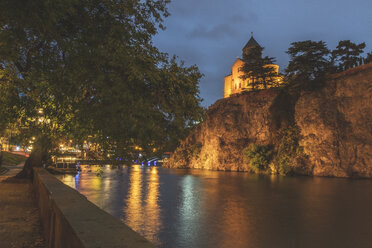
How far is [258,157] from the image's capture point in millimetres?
56125

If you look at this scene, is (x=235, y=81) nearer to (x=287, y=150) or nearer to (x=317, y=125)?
(x=287, y=150)

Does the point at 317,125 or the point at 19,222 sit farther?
the point at 317,125

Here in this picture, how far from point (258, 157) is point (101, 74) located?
53.4 m

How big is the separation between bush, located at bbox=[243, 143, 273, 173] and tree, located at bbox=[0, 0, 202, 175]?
50.7 metres

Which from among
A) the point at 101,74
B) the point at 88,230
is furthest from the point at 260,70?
the point at 88,230

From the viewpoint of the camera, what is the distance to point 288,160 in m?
51.6

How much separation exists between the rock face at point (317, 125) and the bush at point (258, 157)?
10.5 feet

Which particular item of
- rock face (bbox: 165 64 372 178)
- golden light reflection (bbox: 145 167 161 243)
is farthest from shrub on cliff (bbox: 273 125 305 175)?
golden light reflection (bbox: 145 167 161 243)

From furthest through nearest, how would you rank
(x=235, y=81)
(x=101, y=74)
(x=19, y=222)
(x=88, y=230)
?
1. (x=235, y=81)
2. (x=19, y=222)
3. (x=101, y=74)
4. (x=88, y=230)

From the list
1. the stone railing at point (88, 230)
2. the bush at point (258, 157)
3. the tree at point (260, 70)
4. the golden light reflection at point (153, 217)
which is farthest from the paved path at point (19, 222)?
the tree at point (260, 70)

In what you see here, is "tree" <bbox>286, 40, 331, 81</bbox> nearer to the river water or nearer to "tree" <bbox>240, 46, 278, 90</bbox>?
"tree" <bbox>240, 46, 278, 90</bbox>

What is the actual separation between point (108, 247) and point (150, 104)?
Result: 282 cm

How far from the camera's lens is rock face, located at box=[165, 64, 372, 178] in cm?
4406

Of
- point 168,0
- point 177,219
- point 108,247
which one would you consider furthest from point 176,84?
point 177,219
